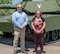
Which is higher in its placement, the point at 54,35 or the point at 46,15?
the point at 46,15

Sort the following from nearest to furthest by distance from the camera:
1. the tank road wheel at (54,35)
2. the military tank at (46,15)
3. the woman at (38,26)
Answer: the woman at (38,26) < the military tank at (46,15) < the tank road wheel at (54,35)

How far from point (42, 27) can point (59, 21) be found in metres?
3.60

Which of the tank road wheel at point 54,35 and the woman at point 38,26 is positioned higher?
the woman at point 38,26

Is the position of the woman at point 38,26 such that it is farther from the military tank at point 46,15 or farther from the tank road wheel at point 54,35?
the tank road wheel at point 54,35

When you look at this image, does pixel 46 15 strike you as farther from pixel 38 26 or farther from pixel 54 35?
pixel 38 26

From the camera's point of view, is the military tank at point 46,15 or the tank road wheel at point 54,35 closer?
the military tank at point 46,15

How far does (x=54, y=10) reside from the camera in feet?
43.5

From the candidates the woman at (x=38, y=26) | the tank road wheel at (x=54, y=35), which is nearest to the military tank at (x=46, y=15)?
the tank road wheel at (x=54, y=35)

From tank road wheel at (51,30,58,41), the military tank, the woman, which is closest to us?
the woman

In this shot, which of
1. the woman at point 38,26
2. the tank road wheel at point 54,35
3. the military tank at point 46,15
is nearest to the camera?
the woman at point 38,26

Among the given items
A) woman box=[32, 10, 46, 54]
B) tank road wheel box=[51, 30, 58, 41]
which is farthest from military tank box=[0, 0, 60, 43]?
woman box=[32, 10, 46, 54]

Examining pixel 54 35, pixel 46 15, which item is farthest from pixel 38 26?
pixel 54 35

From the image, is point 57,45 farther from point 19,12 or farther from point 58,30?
point 19,12

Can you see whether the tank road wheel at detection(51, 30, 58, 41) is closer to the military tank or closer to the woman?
the military tank
